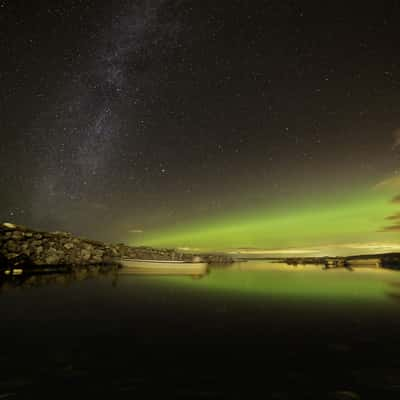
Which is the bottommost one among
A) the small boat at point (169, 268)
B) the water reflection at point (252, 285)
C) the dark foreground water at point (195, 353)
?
the dark foreground water at point (195, 353)

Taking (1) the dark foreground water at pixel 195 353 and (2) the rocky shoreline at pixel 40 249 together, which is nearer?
(1) the dark foreground water at pixel 195 353

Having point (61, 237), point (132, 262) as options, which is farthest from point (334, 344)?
point (61, 237)

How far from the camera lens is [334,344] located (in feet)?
31.4

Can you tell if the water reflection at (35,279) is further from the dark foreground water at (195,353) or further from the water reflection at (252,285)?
the dark foreground water at (195,353)

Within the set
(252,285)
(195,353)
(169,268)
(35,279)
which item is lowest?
(195,353)

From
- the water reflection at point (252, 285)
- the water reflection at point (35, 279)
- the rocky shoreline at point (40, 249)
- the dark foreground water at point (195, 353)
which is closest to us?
the dark foreground water at point (195, 353)

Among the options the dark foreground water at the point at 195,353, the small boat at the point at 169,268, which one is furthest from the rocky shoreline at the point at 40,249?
the dark foreground water at the point at 195,353

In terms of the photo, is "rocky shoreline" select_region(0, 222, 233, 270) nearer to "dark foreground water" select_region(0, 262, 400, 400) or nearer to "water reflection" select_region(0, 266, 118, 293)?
"water reflection" select_region(0, 266, 118, 293)

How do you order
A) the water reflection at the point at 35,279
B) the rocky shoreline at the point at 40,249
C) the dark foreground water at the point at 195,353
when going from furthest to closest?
the rocky shoreline at the point at 40,249 → the water reflection at the point at 35,279 → the dark foreground water at the point at 195,353

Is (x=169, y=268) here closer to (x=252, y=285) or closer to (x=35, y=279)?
(x=252, y=285)

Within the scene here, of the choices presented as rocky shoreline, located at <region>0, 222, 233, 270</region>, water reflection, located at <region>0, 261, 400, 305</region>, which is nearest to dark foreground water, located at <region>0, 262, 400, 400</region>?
water reflection, located at <region>0, 261, 400, 305</region>

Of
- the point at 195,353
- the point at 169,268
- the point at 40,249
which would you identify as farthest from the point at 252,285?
the point at 40,249

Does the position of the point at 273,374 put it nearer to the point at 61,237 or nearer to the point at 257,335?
the point at 257,335

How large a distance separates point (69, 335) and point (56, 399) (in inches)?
203
